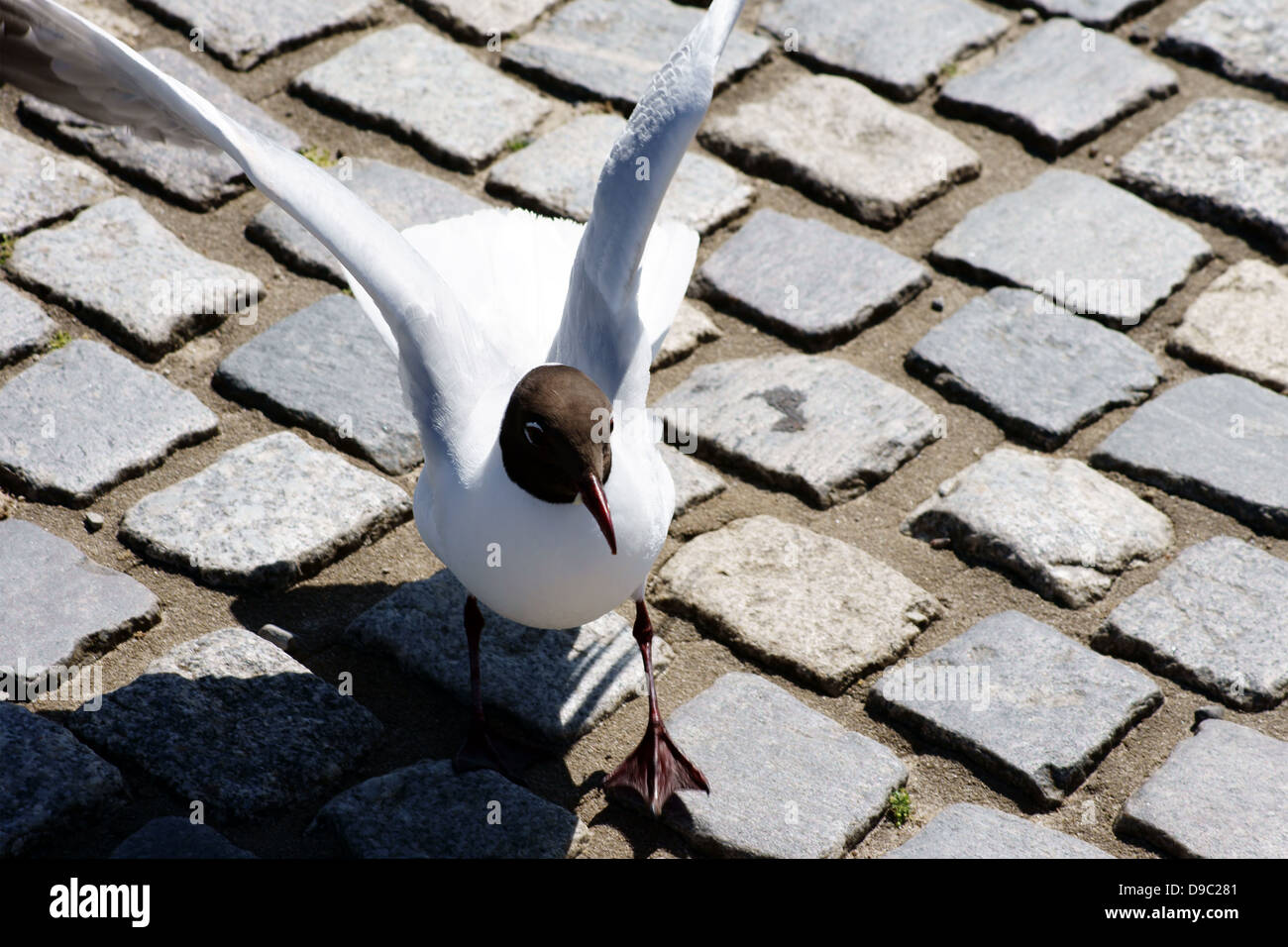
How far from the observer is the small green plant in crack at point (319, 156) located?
4844 mm

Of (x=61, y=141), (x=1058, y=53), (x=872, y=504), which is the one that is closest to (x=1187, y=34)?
(x=1058, y=53)

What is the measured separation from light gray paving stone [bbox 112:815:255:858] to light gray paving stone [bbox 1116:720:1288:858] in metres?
1.99

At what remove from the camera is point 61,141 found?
15.6 ft

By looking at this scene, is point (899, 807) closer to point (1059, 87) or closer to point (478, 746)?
point (478, 746)

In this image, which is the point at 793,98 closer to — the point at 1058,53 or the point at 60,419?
the point at 1058,53

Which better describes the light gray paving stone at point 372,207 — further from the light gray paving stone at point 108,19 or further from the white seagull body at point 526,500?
the light gray paving stone at point 108,19

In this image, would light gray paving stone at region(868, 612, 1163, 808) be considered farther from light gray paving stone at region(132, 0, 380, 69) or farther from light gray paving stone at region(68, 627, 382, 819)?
light gray paving stone at region(132, 0, 380, 69)

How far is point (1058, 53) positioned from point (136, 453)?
3.81 meters

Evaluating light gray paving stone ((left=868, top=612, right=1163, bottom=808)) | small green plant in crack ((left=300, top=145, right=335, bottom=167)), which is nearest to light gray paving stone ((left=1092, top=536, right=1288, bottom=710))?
light gray paving stone ((left=868, top=612, right=1163, bottom=808))

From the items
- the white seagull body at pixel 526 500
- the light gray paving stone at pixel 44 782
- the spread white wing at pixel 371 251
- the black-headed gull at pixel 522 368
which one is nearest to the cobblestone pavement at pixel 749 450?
the light gray paving stone at pixel 44 782

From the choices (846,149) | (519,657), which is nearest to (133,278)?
(519,657)

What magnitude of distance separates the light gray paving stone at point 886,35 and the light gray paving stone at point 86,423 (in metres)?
2.91

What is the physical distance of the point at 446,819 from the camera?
3.06 m

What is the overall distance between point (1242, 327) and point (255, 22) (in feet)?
12.4
